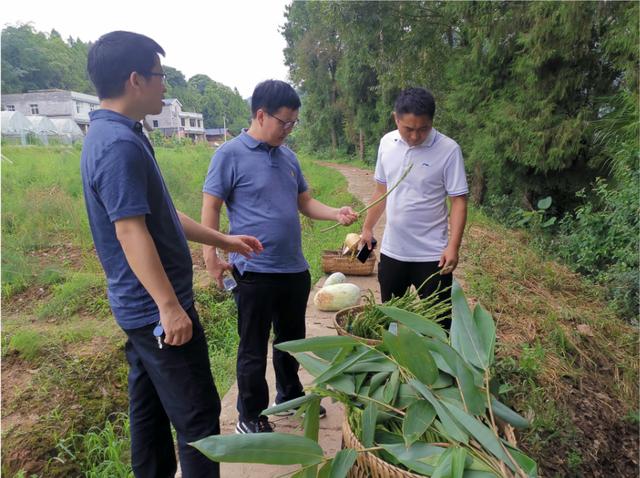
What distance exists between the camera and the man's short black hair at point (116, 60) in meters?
1.37

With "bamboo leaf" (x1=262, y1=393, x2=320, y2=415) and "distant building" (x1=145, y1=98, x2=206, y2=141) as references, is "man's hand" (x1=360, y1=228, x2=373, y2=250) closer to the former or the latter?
"bamboo leaf" (x1=262, y1=393, x2=320, y2=415)

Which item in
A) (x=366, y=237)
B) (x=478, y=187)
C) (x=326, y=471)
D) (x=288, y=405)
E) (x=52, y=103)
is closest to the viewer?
(x=326, y=471)

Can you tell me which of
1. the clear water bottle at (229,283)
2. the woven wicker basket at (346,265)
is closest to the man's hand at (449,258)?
the clear water bottle at (229,283)

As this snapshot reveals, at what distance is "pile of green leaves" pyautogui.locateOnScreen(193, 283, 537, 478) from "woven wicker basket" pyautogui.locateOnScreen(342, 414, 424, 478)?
0.02 metres

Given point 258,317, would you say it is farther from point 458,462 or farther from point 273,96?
point 458,462

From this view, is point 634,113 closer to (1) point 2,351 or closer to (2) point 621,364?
(2) point 621,364

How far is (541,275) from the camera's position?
4371 mm

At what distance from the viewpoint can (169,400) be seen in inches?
59.7

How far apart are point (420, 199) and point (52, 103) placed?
4552cm

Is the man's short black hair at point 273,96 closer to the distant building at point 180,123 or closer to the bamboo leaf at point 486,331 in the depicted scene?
the bamboo leaf at point 486,331

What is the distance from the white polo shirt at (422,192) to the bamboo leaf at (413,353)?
1.29m

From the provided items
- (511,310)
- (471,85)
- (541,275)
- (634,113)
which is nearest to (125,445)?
(511,310)

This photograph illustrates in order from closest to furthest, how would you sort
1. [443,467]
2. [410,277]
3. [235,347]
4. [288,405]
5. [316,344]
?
1. [443,467]
2. [288,405]
3. [316,344]
4. [410,277]
5. [235,347]

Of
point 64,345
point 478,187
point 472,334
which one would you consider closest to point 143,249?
point 472,334
